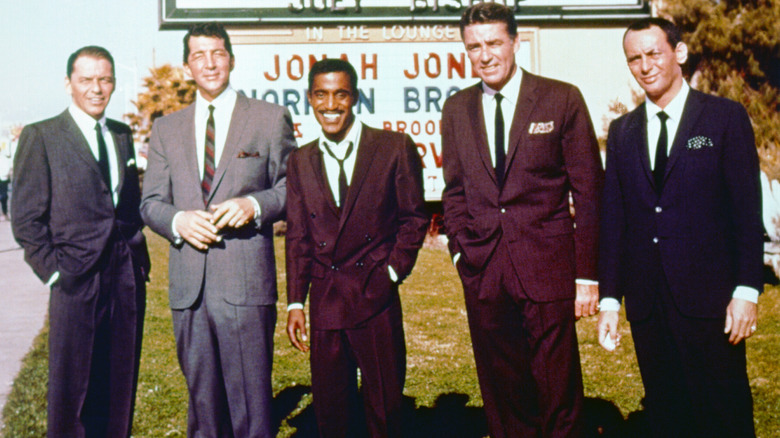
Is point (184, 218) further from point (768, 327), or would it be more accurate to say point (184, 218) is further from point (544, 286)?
point (768, 327)

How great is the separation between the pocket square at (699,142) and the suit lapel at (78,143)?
9.07ft

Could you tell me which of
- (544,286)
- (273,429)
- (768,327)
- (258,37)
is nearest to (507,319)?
(544,286)

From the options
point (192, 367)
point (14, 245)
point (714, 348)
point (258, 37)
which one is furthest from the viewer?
point (14, 245)

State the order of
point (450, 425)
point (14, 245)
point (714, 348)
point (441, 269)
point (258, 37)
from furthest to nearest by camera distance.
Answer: point (14, 245) → point (441, 269) → point (258, 37) → point (450, 425) → point (714, 348)

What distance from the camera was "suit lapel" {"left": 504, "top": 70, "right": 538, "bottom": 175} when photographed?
3.78 m

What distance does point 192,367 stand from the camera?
4.00m

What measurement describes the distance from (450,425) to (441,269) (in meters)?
7.20

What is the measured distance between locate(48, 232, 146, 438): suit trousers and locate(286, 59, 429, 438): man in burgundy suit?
0.96 metres

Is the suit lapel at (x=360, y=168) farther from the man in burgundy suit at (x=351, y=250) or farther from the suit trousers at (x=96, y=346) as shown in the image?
the suit trousers at (x=96, y=346)

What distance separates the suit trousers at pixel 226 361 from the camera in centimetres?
398

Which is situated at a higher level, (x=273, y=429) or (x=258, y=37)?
(x=258, y=37)

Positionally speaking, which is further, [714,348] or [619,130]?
[619,130]

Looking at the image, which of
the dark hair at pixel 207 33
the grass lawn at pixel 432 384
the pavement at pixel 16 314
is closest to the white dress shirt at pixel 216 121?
the dark hair at pixel 207 33

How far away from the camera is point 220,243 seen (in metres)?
3.98
